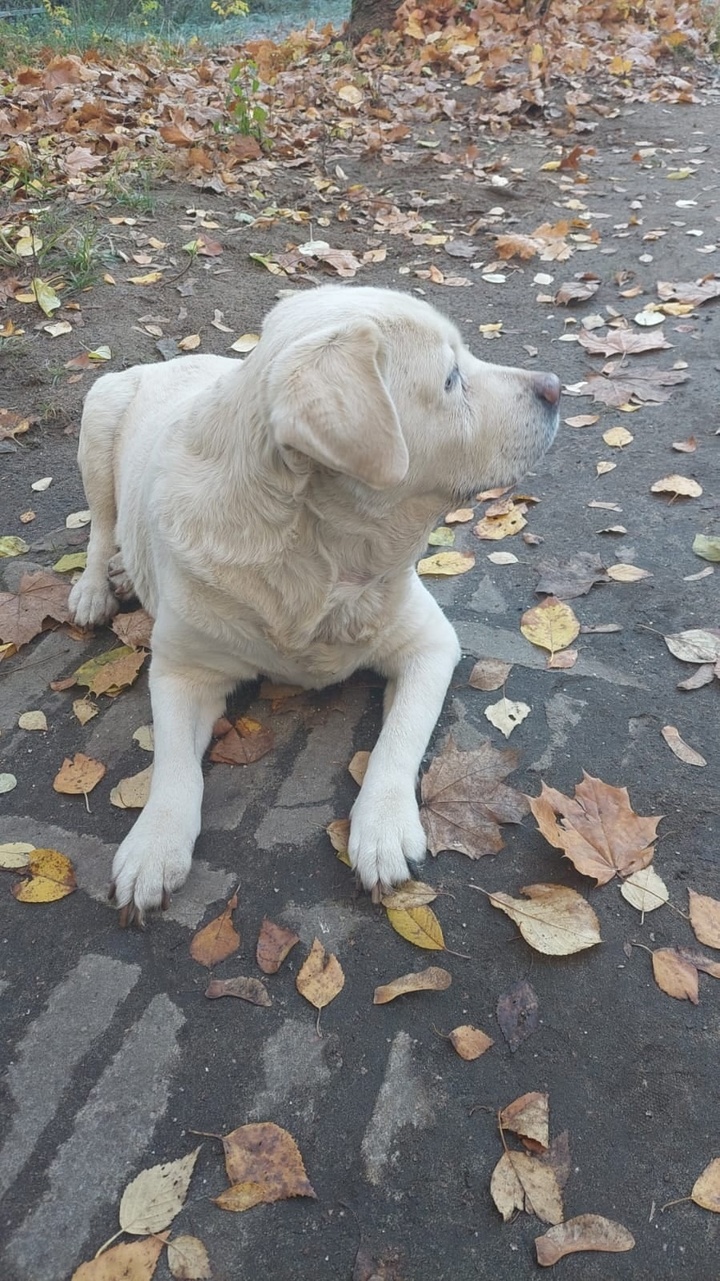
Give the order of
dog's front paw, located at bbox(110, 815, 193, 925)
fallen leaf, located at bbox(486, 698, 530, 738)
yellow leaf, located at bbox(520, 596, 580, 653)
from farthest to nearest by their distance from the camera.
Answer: yellow leaf, located at bbox(520, 596, 580, 653) < fallen leaf, located at bbox(486, 698, 530, 738) < dog's front paw, located at bbox(110, 815, 193, 925)

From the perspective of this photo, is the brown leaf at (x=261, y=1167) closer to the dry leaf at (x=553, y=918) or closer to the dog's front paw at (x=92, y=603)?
the dry leaf at (x=553, y=918)

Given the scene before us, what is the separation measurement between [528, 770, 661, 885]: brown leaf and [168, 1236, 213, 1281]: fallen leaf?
1249 millimetres

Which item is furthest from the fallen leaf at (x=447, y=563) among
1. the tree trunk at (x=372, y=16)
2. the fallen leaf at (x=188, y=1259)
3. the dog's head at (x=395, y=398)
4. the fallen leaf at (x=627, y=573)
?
the tree trunk at (x=372, y=16)

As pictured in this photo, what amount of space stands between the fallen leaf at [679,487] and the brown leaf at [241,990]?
2833mm

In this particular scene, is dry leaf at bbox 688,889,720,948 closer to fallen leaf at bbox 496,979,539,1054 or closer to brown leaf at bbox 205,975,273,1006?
fallen leaf at bbox 496,979,539,1054

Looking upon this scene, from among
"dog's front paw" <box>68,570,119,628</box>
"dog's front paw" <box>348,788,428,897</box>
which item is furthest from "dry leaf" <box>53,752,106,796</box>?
"dog's front paw" <box>348,788,428,897</box>

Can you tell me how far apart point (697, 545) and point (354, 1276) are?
2.85 metres

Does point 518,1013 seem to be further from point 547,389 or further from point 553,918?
point 547,389

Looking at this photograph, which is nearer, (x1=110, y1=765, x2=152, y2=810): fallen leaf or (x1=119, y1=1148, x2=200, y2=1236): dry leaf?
(x1=119, y1=1148, x2=200, y2=1236): dry leaf

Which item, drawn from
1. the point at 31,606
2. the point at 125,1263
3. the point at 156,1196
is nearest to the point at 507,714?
the point at 156,1196

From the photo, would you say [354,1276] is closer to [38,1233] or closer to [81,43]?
[38,1233]

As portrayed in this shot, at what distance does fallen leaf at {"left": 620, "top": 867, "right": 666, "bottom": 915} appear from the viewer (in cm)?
220

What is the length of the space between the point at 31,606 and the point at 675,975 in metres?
2.82

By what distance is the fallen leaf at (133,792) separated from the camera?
265cm
